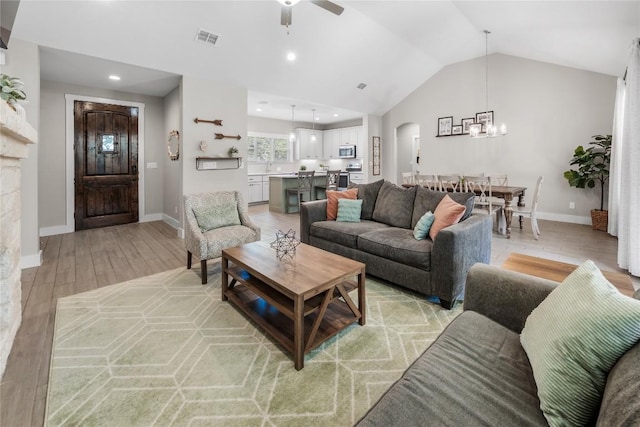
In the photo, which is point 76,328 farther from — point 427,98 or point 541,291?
point 427,98

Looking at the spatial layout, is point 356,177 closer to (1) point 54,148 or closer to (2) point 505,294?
(1) point 54,148

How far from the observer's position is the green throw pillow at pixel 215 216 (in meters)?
3.43

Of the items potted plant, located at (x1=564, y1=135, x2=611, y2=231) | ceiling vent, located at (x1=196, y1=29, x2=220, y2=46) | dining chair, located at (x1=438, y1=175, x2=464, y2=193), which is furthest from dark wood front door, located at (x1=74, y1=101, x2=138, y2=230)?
potted plant, located at (x1=564, y1=135, x2=611, y2=231)

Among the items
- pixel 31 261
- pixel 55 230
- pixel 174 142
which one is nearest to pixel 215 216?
pixel 31 261

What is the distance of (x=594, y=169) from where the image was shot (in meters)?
5.59

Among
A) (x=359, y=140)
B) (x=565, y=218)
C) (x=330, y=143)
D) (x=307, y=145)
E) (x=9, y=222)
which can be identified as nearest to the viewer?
(x=9, y=222)

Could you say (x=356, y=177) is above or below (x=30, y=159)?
above

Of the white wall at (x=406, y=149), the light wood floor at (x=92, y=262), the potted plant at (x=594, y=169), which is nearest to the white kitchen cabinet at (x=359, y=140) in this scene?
the white wall at (x=406, y=149)

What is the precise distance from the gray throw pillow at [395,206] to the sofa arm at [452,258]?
2.84 ft

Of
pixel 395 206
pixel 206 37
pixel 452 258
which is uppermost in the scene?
pixel 206 37

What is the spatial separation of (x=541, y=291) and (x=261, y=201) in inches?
331

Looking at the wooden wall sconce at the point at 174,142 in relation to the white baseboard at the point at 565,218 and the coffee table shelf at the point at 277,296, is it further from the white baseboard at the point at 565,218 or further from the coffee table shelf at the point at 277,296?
the white baseboard at the point at 565,218

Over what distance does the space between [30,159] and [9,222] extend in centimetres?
218

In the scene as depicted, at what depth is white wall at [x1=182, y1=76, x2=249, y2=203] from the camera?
488cm
